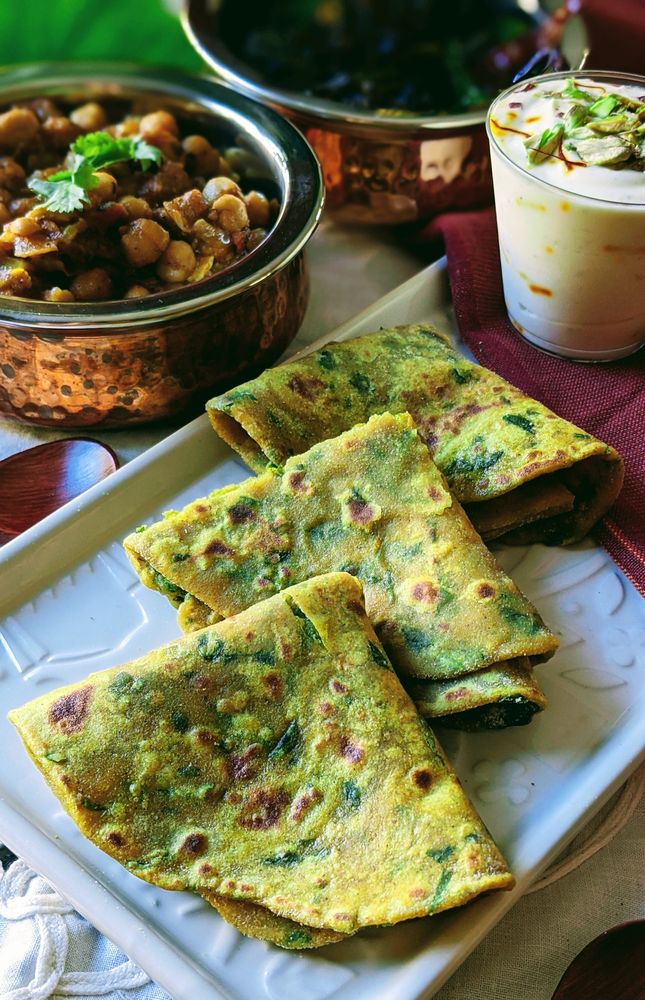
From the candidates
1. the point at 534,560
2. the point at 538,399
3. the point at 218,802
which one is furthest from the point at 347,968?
the point at 538,399

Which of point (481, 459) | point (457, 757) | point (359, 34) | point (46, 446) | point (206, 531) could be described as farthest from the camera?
point (359, 34)

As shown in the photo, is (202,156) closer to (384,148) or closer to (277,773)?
(384,148)

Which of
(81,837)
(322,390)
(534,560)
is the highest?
(322,390)

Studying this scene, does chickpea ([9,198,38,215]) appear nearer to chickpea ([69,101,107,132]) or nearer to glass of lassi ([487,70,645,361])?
chickpea ([69,101,107,132])

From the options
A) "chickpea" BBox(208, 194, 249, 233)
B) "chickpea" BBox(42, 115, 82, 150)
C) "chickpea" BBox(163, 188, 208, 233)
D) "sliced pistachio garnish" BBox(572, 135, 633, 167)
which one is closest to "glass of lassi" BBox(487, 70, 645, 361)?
"sliced pistachio garnish" BBox(572, 135, 633, 167)

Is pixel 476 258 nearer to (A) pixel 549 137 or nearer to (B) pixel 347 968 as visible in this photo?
(A) pixel 549 137

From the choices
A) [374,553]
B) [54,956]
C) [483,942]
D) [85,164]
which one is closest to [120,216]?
[85,164]
